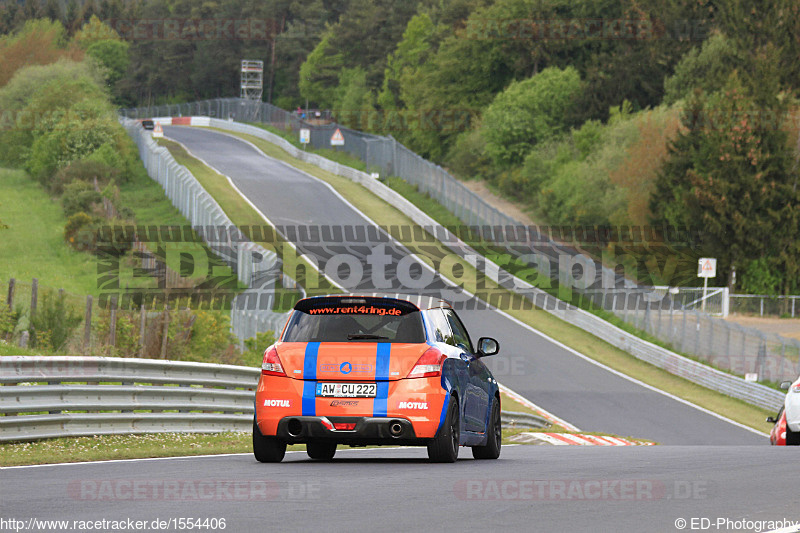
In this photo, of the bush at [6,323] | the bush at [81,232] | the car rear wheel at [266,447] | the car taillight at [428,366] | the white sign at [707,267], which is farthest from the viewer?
the bush at [81,232]

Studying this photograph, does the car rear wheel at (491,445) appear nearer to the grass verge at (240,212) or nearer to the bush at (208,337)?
the bush at (208,337)

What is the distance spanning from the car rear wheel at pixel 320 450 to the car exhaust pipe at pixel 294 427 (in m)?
1.35

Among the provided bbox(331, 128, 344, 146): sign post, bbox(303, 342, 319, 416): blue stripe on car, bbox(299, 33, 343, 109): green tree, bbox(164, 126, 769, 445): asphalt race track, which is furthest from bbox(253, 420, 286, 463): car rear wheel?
bbox(299, 33, 343, 109): green tree

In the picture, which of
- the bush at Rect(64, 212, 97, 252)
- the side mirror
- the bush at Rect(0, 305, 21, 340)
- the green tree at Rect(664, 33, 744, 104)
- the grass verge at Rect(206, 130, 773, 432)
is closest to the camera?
the side mirror

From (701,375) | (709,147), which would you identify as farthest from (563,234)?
(701,375)

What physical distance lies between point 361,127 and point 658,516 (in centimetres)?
11054

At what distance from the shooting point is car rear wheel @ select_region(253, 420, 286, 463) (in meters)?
11.5

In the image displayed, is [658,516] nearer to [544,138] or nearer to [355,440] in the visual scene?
[355,440]

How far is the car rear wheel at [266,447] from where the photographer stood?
11500 mm

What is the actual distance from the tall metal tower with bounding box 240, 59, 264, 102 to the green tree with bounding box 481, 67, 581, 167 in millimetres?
64717

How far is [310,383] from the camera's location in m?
11.2

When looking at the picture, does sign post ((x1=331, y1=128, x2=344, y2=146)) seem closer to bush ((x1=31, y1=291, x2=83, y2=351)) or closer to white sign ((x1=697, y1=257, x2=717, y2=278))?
white sign ((x1=697, y1=257, x2=717, y2=278))

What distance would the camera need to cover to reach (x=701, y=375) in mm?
38438

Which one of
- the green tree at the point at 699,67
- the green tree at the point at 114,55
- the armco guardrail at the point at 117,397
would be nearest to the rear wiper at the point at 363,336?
the armco guardrail at the point at 117,397
